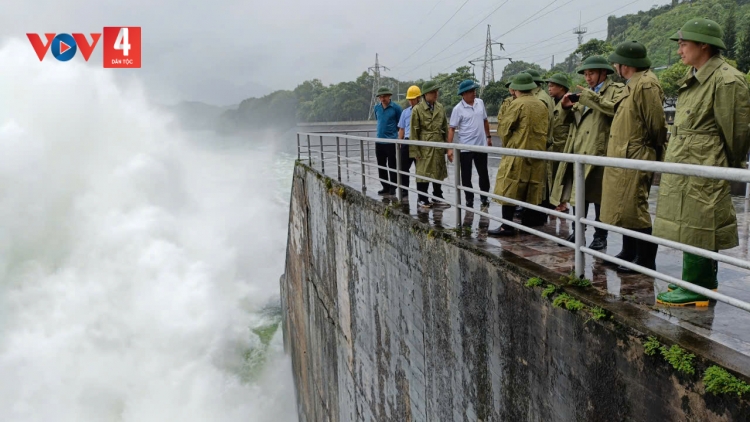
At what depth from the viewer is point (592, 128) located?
4.30 meters

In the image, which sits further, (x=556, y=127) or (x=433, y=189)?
(x=433, y=189)

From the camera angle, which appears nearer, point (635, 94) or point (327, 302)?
point (635, 94)

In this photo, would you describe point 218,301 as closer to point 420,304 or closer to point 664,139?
point 420,304

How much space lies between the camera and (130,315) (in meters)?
18.6

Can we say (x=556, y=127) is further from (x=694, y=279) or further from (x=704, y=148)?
(x=694, y=279)

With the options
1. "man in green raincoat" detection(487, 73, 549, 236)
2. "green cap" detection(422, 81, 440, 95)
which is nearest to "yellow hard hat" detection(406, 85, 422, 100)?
"green cap" detection(422, 81, 440, 95)

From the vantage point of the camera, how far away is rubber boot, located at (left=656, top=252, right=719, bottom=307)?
306cm

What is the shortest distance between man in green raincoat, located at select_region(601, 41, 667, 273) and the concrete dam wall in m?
0.65

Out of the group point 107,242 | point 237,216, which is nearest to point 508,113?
point 107,242

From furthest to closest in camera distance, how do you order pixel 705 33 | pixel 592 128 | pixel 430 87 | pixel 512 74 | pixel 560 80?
pixel 512 74 → pixel 430 87 → pixel 560 80 → pixel 592 128 → pixel 705 33

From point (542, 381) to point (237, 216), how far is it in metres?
30.3

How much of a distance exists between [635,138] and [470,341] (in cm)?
201

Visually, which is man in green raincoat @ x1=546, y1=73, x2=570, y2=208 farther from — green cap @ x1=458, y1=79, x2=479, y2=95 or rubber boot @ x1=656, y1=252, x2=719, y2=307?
rubber boot @ x1=656, y1=252, x2=719, y2=307

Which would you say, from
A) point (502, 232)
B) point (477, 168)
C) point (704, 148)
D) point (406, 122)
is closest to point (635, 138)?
point (704, 148)
